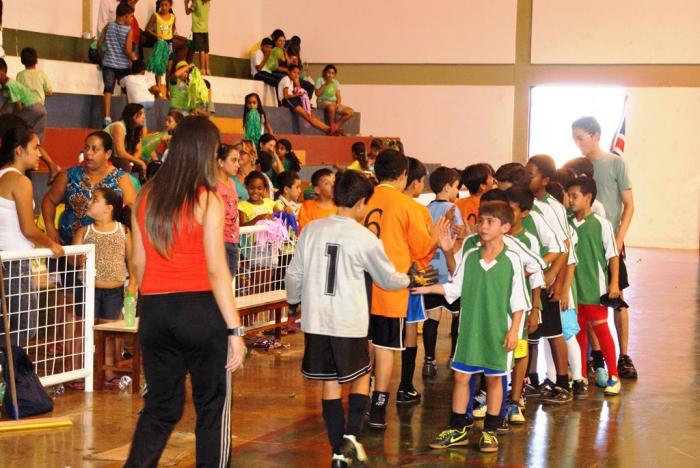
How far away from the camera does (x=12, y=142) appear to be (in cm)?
665

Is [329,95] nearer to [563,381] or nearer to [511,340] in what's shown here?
[563,381]

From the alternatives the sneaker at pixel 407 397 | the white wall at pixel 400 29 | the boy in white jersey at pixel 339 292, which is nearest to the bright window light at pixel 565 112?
the white wall at pixel 400 29

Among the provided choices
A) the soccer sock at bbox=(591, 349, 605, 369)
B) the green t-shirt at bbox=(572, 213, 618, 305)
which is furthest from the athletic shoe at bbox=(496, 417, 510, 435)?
the soccer sock at bbox=(591, 349, 605, 369)

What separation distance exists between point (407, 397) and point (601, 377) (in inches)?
60.4

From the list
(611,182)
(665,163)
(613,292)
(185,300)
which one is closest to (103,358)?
(185,300)

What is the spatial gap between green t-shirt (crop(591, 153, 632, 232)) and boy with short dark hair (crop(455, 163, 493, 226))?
87 centimetres

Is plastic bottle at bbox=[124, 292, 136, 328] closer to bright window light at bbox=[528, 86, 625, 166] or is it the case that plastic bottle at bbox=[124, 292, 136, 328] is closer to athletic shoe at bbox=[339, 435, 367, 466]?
athletic shoe at bbox=[339, 435, 367, 466]

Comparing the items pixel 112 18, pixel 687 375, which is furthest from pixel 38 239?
pixel 112 18

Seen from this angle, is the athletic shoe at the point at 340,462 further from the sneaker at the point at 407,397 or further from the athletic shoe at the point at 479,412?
the sneaker at the point at 407,397

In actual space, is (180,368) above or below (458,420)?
above

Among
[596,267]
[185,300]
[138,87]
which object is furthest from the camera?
[138,87]

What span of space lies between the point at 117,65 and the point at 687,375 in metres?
8.89

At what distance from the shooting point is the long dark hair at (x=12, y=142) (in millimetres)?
6656

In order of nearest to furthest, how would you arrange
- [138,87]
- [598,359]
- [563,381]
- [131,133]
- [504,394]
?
[504,394], [563,381], [598,359], [131,133], [138,87]
